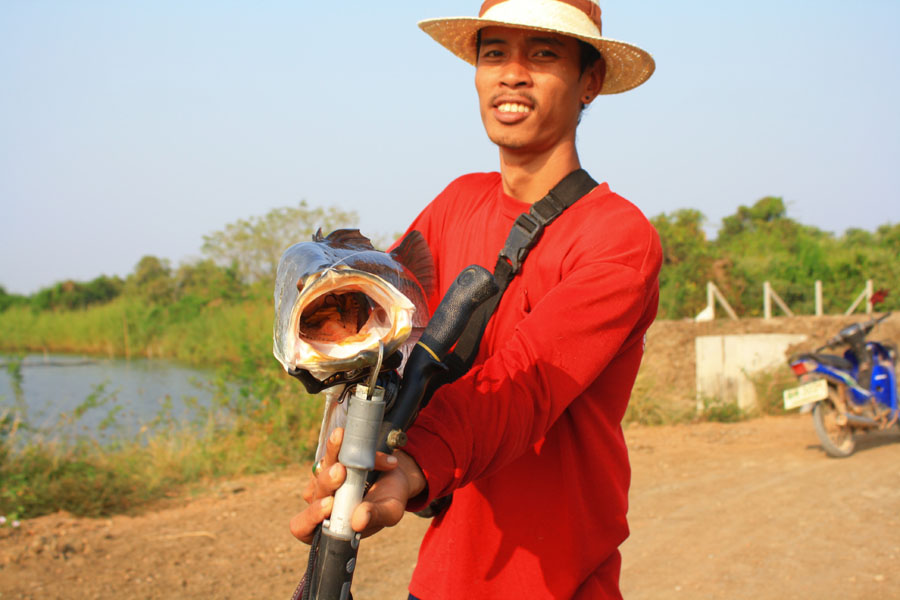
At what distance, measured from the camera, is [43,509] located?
5246 mm

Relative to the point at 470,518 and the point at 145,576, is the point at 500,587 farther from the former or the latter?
the point at 145,576

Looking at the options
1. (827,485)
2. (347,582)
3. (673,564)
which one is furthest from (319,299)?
(827,485)

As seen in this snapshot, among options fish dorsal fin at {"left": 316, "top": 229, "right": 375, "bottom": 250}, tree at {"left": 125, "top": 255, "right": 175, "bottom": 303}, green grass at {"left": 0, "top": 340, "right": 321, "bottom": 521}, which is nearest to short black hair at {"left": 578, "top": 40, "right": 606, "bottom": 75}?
fish dorsal fin at {"left": 316, "top": 229, "right": 375, "bottom": 250}

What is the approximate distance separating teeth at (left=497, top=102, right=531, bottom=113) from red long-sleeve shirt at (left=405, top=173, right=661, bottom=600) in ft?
0.76

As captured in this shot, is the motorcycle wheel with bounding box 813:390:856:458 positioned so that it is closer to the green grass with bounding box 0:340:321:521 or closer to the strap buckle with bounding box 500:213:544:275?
the green grass with bounding box 0:340:321:521

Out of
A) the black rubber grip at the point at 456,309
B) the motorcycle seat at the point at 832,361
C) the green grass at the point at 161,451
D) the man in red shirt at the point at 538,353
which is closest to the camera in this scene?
the black rubber grip at the point at 456,309

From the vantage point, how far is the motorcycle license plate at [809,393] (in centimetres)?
706

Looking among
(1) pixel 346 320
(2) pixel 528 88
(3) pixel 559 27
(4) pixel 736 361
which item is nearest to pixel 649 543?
(2) pixel 528 88

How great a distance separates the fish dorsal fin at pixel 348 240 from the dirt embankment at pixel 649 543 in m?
3.18

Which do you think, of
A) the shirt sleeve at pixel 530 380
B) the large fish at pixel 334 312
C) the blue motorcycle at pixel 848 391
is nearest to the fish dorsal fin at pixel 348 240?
the large fish at pixel 334 312

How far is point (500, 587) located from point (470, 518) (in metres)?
0.16

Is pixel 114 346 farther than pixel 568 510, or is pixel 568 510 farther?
pixel 114 346

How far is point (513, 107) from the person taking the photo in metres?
1.93

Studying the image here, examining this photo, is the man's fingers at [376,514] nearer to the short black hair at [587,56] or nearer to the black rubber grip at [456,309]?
the black rubber grip at [456,309]
